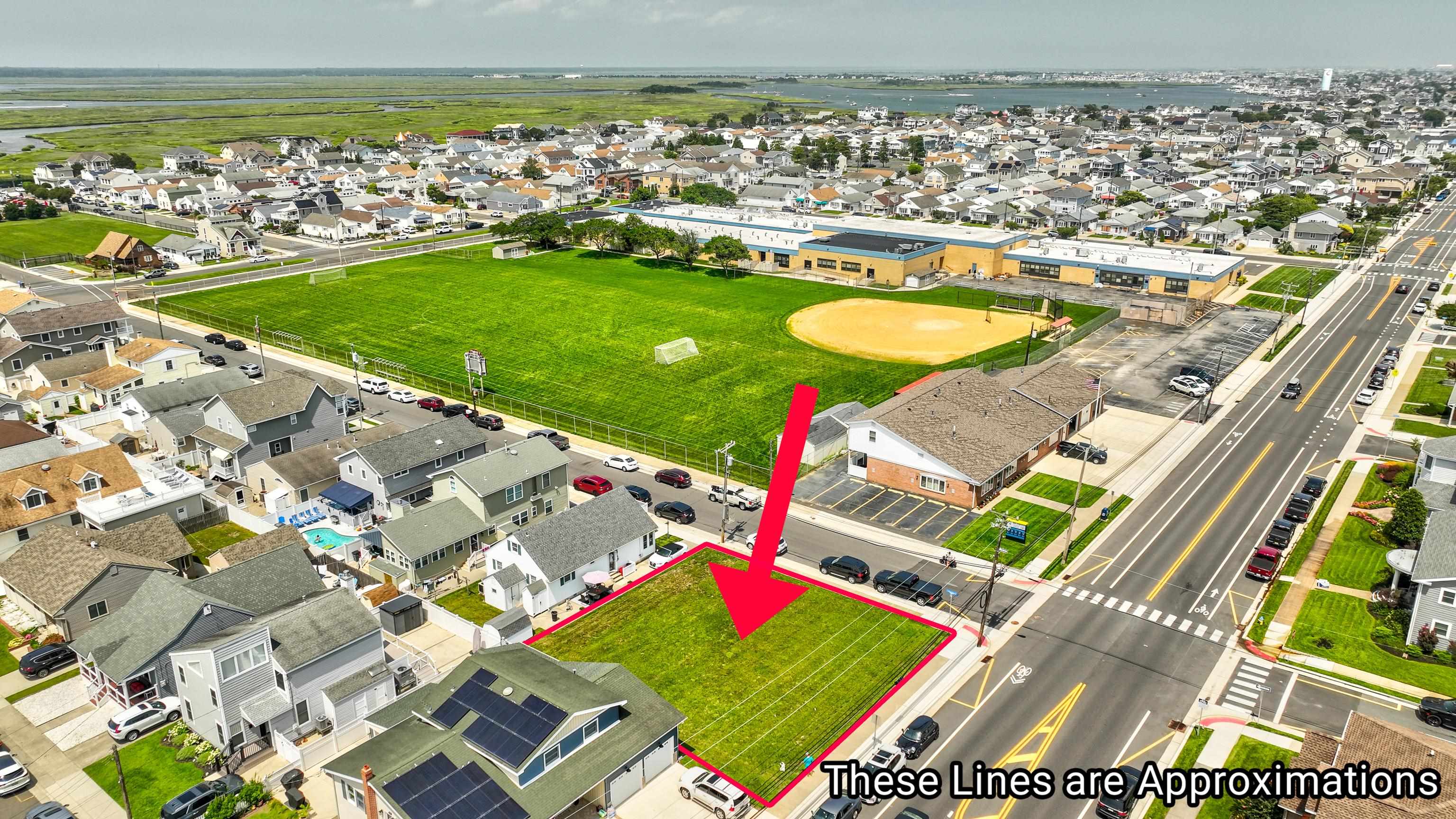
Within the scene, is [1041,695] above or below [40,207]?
below

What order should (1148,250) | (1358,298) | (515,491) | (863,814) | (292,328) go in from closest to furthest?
1. (863,814)
2. (515,491)
3. (292,328)
4. (1358,298)
5. (1148,250)

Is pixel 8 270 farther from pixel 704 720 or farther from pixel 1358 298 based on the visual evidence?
pixel 1358 298

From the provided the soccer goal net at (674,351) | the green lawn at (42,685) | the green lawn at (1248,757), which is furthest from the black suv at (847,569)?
the soccer goal net at (674,351)

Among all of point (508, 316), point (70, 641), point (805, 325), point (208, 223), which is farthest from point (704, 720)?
point (208, 223)

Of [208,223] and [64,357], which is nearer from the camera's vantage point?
[64,357]

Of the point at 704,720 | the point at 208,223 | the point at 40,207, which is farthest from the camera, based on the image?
the point at 40,207

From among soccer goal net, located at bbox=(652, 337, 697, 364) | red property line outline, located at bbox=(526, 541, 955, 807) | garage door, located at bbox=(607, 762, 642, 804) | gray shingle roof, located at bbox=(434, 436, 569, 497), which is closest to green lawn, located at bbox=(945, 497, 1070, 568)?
red property line outline, located at bbox=(526, 541, 955, 807)

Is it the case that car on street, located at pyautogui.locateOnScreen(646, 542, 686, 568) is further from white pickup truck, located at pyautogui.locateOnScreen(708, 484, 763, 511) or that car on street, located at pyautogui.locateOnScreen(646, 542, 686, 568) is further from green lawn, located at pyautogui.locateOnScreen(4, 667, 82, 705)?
green lawn, located at pyautogui.locateOnScreen(4, 667, 82, 705)
